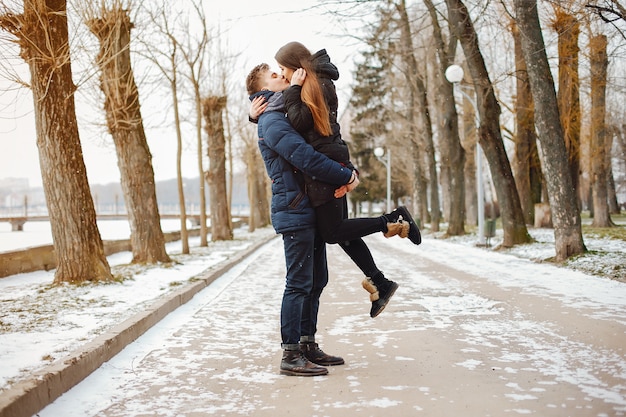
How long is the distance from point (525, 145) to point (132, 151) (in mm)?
16313

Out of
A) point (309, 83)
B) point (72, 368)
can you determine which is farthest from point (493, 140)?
point (72, 368)

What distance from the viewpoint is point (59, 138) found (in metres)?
9.98

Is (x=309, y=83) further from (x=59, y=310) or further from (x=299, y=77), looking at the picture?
→ (x=59, y=310)

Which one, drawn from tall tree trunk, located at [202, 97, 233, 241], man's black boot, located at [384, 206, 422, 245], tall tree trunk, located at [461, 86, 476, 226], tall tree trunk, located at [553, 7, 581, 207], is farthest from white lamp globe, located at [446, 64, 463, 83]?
man's black boot, located at [384, 206, 422, 245]

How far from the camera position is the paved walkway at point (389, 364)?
3.91 meters

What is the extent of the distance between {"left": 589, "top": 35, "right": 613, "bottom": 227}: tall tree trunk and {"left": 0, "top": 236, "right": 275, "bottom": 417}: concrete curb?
18631mm

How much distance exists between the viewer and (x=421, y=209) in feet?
120

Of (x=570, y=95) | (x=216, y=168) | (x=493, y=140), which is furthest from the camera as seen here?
(x=216, y=168)

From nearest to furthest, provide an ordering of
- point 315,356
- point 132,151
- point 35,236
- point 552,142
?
point 315,356 < point 552,142 < point 132,151 < point 35,236

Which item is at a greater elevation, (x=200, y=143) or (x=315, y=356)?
(x=200, y=143)

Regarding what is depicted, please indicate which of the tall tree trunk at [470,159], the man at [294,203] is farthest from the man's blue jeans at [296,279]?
the tall tree trunk at [470,159]

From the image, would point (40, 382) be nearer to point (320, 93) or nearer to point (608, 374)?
point (320, 93)

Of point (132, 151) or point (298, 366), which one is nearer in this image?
point (298, 366)

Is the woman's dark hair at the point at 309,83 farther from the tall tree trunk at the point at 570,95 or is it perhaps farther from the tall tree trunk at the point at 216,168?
the tall tree trunk at the point at 216,168
